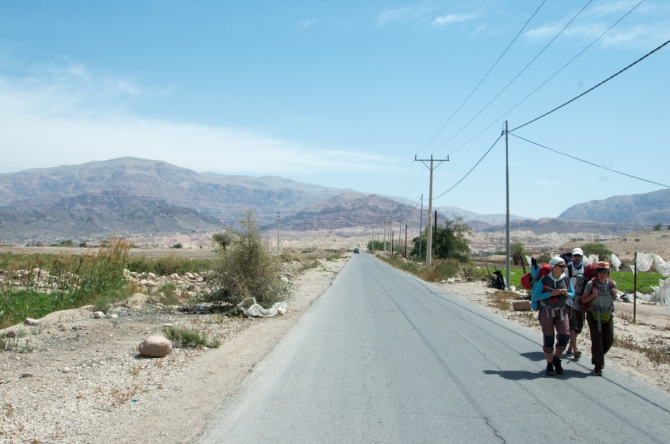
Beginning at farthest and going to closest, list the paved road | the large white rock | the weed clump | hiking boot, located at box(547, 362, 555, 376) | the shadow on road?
the weed clump < the large white rock < hiking boot, located at box(547, 362, 555, 376) < the shadow on road < the paved road

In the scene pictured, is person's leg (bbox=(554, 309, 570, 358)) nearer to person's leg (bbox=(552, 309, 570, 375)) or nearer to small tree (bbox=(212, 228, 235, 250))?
person's leg (bbox=(552, 309, 570, 375))

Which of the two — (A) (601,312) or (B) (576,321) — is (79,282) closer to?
(B) (576,321)

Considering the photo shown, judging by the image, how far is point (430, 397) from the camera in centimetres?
696

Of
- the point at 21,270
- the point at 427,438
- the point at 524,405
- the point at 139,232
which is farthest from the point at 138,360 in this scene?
the point at 139,232

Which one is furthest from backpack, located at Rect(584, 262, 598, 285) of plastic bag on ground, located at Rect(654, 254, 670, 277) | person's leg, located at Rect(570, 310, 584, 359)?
plastic bag on ground, located at Rect(654, 254, 670, 277)

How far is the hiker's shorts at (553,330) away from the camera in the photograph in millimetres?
8398

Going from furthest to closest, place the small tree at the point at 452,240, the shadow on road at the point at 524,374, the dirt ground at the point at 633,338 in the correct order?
1. the small tree at the point at 452,240
2. the dirt ground at the point at 633,338
3. the shadow on road at the point at 524,374

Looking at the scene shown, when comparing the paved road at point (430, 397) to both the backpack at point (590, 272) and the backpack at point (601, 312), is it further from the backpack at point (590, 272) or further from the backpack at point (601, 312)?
the backpack at point (590, 272)

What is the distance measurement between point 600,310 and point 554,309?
73cm

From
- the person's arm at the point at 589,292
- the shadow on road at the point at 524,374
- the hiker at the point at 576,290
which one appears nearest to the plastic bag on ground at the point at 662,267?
the hiker at the point at 576,290

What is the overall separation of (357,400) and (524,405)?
210cm

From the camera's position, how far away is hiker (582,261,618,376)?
8.48 m

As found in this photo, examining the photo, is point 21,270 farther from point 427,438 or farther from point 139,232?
point 139,232

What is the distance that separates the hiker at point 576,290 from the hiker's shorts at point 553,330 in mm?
751
